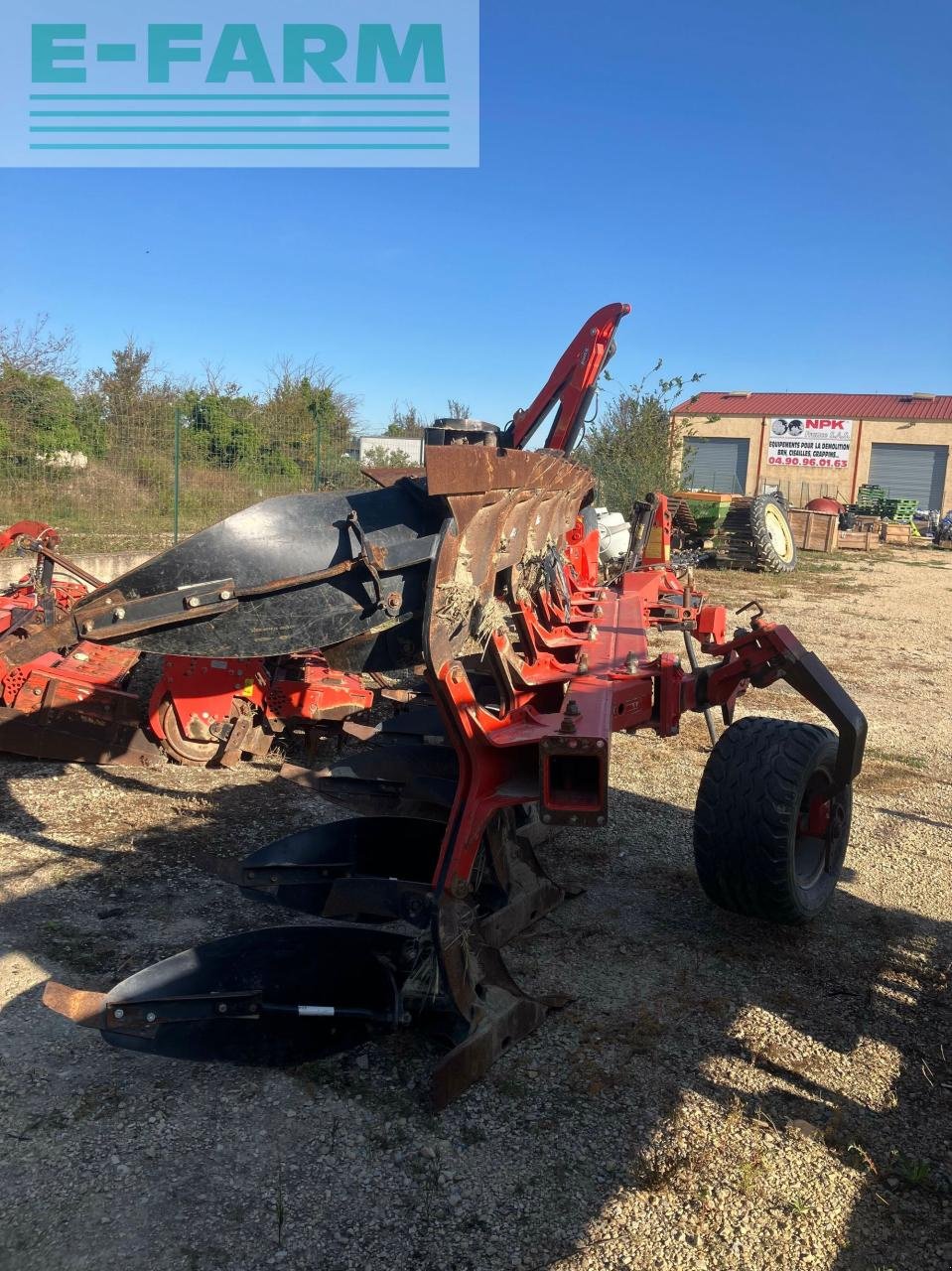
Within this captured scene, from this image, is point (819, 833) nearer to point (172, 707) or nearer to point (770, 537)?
point (172, 707)

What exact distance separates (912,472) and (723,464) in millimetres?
8249

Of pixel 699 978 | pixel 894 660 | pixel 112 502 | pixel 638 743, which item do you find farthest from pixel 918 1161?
pixel 112 502

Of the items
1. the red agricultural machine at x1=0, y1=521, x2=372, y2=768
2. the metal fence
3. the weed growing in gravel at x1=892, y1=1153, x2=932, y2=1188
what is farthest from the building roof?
the weed growing in gravel at x1=892, y1=1153, x2=932, y2=1188

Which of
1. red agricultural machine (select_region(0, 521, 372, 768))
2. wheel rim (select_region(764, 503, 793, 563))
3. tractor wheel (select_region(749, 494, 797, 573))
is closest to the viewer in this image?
red agricultural machine (select_region(0, 521, 372, 768))

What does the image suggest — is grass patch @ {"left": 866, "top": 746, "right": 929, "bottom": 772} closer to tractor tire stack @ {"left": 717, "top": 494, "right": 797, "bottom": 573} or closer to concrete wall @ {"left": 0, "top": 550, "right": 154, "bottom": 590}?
concrete wall @ {"left": 0, "top": 550, "right": 154, "bottom": 590}

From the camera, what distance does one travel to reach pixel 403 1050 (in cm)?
289

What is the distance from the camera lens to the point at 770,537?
54.7ft

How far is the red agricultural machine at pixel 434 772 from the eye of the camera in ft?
8.32

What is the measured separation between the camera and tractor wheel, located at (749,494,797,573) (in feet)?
54.1

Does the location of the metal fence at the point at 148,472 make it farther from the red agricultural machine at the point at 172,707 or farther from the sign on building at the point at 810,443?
the sign on building at the point at 810,443

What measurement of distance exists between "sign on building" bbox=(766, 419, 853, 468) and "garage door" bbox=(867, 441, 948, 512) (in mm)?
1549

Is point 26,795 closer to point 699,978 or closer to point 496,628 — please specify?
point 496,628

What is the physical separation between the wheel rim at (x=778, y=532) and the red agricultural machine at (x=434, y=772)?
45.4ft

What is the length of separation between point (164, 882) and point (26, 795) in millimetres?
1367
